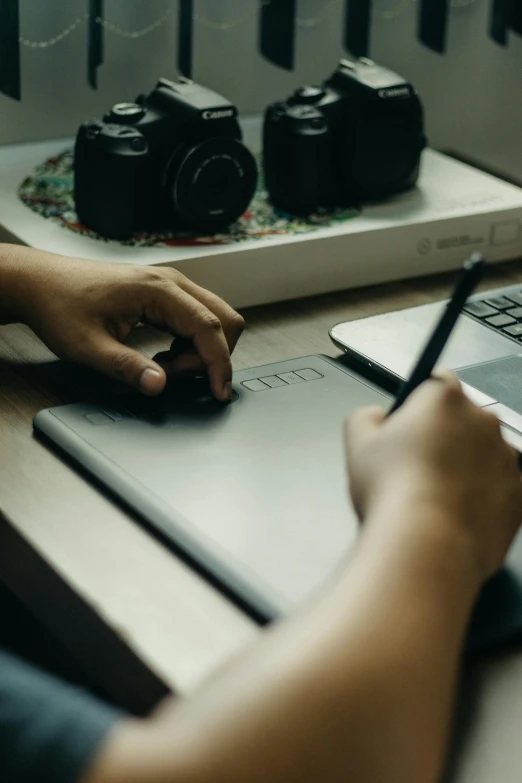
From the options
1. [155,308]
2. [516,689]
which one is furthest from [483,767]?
[155,308]

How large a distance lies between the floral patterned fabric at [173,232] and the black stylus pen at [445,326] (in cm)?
38

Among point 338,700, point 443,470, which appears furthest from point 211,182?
point 338,700

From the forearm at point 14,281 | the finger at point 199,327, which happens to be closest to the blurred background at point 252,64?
the forearm at point 14,281

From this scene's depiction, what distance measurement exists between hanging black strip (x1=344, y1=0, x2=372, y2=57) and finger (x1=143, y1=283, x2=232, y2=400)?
2.28 feet

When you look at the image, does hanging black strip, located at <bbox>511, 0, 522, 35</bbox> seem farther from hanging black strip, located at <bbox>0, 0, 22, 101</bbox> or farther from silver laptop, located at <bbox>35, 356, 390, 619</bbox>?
silver laptop, located at <bbox>35, 356, 390, 619</bbox>

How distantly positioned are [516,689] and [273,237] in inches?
20.6

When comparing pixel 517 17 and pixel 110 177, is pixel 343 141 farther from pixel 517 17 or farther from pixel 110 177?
pixel 517 17

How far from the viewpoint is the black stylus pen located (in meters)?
0.51

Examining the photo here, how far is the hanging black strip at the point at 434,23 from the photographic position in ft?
4.45

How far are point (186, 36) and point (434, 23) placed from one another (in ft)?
1.25

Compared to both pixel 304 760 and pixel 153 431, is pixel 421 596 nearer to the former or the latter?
pixel 304 760

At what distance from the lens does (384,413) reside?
567mm

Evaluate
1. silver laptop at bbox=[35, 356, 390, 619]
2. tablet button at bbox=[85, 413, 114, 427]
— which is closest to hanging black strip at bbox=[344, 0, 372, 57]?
silver laptop at bbox=[35, 356, 390, 619]

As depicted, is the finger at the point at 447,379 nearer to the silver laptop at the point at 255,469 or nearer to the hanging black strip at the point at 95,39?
the silver laptop at the point at 255,469
